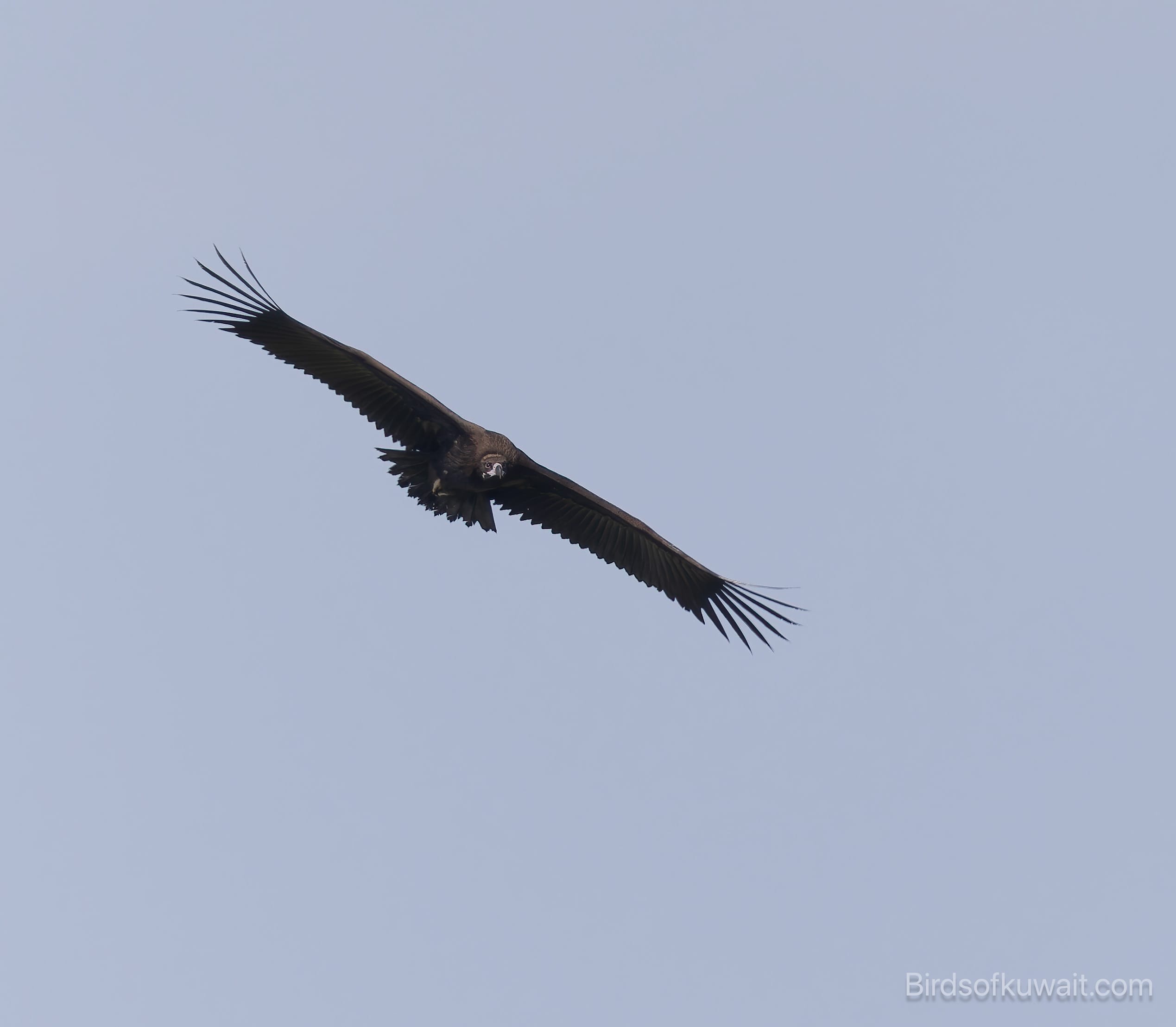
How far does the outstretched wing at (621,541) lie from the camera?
24234 mm

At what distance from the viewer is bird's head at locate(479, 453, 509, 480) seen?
2334 cm

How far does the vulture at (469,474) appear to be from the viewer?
2297cm

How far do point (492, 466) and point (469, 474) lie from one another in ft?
1.30

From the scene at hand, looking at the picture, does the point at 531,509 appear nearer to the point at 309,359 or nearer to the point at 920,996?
the point at 309,359

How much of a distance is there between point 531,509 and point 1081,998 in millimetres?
9909

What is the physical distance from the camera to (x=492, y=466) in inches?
918

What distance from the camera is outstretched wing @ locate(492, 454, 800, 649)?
24.2 meters

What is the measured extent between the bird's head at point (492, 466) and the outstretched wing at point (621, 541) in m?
0.51

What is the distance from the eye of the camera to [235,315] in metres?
22.9

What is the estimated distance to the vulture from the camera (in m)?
23.0

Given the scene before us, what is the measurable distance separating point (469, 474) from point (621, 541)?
111 inches

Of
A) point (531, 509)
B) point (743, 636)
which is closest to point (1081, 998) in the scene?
point (743, 636)

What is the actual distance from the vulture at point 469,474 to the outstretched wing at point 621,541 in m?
0.01

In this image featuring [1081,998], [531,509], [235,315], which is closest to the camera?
[1081,998]
